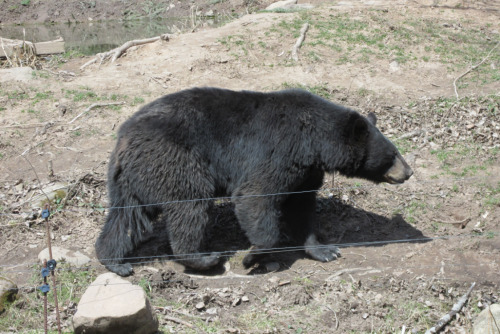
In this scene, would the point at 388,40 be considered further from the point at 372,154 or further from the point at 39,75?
the point at 39,75

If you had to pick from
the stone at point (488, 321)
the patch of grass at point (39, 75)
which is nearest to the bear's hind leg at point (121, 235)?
the stone at point (488, 321)

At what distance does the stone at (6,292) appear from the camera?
200 inches

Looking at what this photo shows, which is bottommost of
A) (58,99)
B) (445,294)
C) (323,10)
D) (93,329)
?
(445,294)

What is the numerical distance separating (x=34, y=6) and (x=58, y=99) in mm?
16041

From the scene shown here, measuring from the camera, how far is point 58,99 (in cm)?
972

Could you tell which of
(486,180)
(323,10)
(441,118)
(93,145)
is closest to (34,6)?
(323,10)

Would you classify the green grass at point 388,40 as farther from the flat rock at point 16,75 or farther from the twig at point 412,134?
the flat rock at point 16,75

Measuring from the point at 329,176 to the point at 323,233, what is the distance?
4.42 feet

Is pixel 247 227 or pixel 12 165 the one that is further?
pixel 12 165

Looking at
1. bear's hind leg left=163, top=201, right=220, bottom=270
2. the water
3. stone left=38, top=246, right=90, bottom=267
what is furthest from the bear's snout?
the water

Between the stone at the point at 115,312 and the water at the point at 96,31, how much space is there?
42.5 ft

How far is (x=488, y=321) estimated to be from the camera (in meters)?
5.02

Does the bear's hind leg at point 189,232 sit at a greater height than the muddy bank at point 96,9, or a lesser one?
lesser

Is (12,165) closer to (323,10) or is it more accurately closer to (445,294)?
(445,294)
